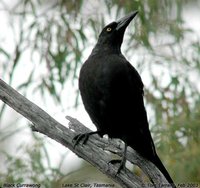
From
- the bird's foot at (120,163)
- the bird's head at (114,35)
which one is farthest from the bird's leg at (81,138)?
the bird's head at (114,35)

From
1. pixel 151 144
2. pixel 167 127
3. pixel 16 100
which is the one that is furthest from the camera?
pixel 167 127

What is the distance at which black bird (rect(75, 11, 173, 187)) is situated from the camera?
5891 mm

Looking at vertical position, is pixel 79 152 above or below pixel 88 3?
below

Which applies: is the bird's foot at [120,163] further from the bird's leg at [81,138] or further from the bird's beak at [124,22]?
the bird's beak at [124,22]

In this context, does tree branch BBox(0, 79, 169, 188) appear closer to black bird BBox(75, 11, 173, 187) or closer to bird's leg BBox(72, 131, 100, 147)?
bird's leg BBox(72, 131, 100, 147)

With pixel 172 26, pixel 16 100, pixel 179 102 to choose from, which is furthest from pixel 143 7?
pixel 16 100

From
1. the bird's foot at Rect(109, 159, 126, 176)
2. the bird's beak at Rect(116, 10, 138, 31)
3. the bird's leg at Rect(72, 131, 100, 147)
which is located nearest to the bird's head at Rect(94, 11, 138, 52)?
the bird's beak at Rect(116, 10, 138, 31)

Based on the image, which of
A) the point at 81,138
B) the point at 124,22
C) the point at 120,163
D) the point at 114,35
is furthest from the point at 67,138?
the point at 124,22

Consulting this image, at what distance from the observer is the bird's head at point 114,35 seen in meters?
6.32

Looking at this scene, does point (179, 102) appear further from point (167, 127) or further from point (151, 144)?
point (151, 144)

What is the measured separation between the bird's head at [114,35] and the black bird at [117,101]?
7.3 inches

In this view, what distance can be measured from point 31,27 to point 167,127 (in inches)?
62.1

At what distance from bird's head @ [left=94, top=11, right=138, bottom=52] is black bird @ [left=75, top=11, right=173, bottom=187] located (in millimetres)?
185

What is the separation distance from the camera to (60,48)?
7.85 meters
